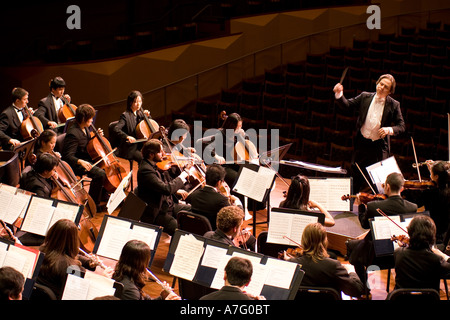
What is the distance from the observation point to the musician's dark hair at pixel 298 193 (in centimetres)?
439

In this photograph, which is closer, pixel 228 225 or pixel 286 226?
pixel 228 225

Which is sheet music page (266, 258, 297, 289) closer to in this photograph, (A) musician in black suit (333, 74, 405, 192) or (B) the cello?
(A) musician in black suit (333, 74, 405, 192)

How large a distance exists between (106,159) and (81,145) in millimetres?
327

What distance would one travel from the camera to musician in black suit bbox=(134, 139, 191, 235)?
198 inches

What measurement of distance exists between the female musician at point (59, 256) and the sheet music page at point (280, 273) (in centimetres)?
97

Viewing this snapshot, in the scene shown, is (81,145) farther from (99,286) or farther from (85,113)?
(99,286)

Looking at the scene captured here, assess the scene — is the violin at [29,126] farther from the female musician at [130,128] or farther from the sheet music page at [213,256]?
A: the sheet music page at [213,256]

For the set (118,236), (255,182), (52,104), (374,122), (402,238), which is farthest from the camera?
(52,104)

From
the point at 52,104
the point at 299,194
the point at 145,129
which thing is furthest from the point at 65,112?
the point at 299,194

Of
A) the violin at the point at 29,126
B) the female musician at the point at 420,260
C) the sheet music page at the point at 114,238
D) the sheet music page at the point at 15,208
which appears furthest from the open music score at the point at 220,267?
the violin at the point at 29,126

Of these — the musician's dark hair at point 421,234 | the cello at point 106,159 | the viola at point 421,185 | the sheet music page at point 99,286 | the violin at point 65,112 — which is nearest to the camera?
the sheet music page at point 99,286

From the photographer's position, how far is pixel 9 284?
2818 millimetres

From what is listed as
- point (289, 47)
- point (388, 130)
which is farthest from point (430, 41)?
point (388, 130)
